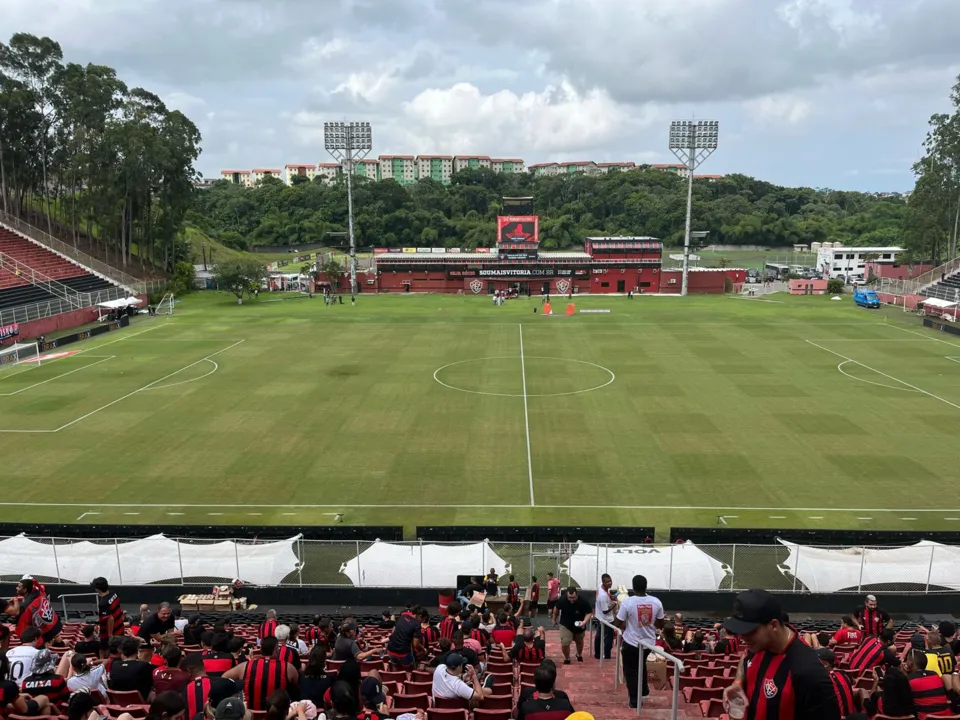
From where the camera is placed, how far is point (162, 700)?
6672 millimetres

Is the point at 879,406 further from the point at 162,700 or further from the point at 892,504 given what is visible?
the point at 162,700

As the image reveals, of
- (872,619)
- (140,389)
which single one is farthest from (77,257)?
(872,619)

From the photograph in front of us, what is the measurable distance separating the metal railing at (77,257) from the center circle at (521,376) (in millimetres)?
42144

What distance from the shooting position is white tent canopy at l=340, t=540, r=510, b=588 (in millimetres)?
17719

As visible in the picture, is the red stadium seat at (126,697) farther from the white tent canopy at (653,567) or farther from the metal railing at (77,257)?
the metal railing at (77,257)

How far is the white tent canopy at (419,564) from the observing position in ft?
58.1

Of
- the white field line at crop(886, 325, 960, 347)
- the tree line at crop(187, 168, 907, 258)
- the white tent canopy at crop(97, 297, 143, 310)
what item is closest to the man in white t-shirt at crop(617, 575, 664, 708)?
the white field line at crop(886, 325, 960, 347)

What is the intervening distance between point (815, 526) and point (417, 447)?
14954mm

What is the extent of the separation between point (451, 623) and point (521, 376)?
29.7 meters

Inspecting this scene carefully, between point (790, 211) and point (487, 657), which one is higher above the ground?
point (790, 211)

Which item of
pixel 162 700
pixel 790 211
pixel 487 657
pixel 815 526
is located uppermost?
pixel 790 211

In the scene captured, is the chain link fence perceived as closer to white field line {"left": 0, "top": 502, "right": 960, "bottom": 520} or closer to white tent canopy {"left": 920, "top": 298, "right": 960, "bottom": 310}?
white field line {"left": 0, "top": 502, "right": 960, "bottom": 520}

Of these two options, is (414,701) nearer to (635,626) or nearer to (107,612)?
(635,626)

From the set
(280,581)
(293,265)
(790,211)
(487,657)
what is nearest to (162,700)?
(487,657)
